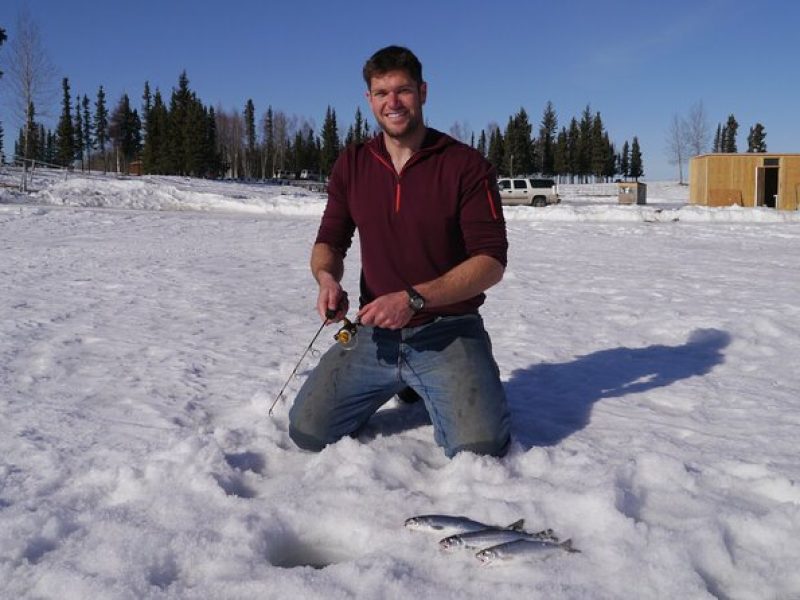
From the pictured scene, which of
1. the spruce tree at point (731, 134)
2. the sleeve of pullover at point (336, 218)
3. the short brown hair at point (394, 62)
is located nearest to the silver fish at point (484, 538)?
the sleeve of pullover at point (336, 218)

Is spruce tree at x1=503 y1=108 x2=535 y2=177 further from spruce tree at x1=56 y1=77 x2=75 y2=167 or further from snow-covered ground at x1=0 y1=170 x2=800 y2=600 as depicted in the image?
snow-covered ground at x1=0 y1=170 x2=800 y2=600

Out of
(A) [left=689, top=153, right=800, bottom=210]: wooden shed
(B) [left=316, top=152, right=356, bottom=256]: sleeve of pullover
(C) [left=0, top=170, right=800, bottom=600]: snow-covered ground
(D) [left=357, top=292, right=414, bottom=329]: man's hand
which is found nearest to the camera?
(C) [left=0, top=170, right=800, bottom=600]: snow-covered ground

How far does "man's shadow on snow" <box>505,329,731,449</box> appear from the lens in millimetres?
3385

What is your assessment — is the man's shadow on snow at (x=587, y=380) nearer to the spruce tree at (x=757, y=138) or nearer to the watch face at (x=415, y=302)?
the watch face at (x=415, y=302)

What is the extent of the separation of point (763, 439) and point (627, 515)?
1.23 meters

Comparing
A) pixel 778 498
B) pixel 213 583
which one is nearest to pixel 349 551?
pixel 213 583

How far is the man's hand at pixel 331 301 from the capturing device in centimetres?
290

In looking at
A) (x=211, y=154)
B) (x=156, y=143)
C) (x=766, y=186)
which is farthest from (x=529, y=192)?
(x=156, y=143)

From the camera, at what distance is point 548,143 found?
278ft

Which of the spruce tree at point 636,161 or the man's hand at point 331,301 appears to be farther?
the spruce tree at point 636,161

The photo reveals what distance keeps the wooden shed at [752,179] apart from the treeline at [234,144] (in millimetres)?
36569

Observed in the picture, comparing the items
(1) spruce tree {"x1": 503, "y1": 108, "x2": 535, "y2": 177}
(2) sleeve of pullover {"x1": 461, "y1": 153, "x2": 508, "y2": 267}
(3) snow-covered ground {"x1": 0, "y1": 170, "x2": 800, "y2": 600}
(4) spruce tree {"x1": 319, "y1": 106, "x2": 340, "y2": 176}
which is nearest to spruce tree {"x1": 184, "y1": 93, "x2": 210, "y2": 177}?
(4) spruce tree {"x1": 319, "y1": 106, "x2": 340, "y2": 176}

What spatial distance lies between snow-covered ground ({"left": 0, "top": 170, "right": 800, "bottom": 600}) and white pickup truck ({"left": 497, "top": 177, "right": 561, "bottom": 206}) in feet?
89.6

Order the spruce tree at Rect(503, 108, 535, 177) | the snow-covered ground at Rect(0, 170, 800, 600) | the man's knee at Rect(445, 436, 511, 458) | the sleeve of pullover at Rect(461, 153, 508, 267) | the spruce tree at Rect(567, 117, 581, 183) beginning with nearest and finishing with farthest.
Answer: the snow-covered ground at Rect(0, 170, 800, 600) < the man's knee at Rect(445, 436, 511, 458) < the sleeve of pullover at Rect(461, 153, 508, 267) < the spruce tree at Rect(503, 108, 535, 177) < the spruce tree at Rect(567, 117, 581, 183)
